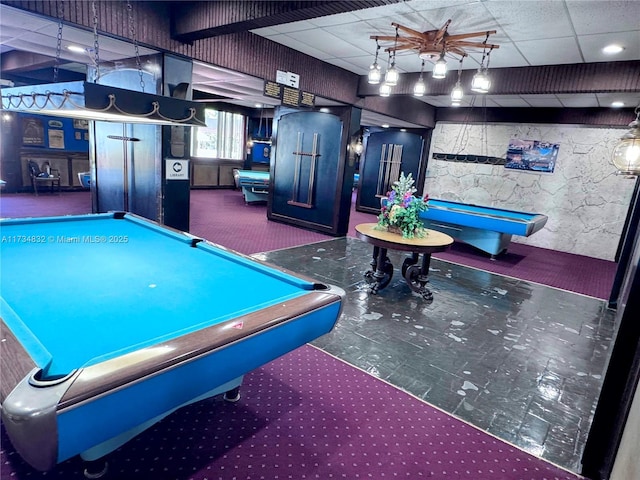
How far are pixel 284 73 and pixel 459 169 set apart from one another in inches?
221

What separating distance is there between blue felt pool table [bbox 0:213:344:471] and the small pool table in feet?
24.3

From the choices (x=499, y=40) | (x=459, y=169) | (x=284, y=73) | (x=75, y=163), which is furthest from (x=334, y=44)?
(x=75, y=163)

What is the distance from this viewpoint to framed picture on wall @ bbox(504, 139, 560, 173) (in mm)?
7926

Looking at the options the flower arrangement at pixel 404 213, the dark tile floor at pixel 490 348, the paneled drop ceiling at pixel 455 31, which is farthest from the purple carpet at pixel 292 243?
the paneled drop ceiling at pixel 455 31

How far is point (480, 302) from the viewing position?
4340 millimetres

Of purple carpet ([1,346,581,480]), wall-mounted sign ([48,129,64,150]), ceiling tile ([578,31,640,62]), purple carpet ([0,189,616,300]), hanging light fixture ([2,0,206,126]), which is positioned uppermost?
ceiling tile ([578,31,640,62])

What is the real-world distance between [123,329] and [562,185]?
892 centimetres

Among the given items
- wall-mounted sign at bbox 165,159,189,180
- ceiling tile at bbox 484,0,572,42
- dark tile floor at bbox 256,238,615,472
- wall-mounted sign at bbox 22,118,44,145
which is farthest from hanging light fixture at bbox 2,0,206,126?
wall-mounted sign at bbox 22,118,44,145

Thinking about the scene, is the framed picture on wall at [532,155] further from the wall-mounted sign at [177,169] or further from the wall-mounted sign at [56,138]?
the wall-mounted sign at [56,138]

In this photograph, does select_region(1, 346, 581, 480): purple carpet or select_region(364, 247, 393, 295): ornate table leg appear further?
select_region(364, 247, 393, 295): ornate table leg

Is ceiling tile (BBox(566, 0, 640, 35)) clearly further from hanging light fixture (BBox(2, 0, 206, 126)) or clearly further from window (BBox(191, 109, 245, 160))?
window (BBox(191, 109, 245, 160))

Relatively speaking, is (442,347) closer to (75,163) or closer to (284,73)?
(284,73)

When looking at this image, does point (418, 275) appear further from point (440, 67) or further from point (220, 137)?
point (220, 137)

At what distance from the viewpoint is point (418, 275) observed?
174 inches
